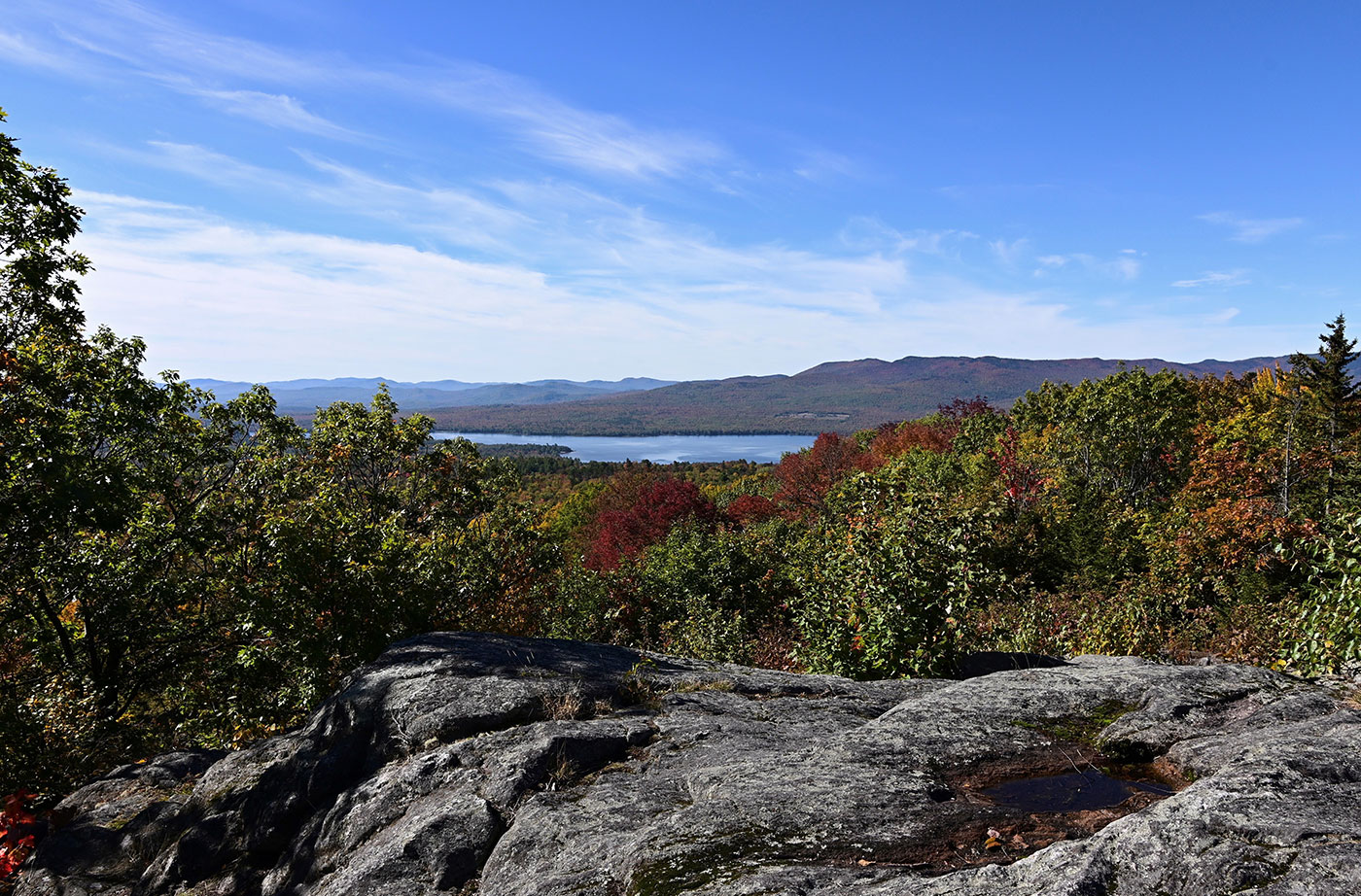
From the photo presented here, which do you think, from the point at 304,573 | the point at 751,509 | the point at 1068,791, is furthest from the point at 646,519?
the point at 1068,791

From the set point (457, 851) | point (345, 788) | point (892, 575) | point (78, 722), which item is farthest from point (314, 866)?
point (78, 722)

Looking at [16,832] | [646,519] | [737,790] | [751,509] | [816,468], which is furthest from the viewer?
[816,468]

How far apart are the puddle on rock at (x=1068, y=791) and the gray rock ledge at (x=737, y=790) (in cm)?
2

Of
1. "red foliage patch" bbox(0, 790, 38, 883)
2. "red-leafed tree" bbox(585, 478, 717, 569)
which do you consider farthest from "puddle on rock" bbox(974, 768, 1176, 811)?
"red-leafed tree" bbox(585, 478, 717, 569)

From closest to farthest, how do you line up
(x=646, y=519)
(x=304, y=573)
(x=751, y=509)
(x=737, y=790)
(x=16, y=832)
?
1. (x=737, y=790)
2. (x=16, y=832)
3. (x=304, y=573)
4. (x=646, y=519)
5. (x=751, y=509)

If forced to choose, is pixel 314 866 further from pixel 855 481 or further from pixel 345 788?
pixel 855 481

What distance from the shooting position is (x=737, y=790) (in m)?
4.67

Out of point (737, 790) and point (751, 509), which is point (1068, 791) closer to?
point (737, 790)

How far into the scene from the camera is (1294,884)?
2.72m

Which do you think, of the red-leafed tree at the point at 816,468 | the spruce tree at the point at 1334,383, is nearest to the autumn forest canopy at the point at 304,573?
the spruce tree at the point at 1334,383

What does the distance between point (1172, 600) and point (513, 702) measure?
17964mm

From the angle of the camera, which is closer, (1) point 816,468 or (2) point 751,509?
(2) point 751,509

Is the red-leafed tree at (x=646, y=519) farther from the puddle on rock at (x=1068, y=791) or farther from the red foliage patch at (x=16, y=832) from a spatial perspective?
the puddle on rock at (x=1068, y=791)

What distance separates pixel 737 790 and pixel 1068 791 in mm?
2216
